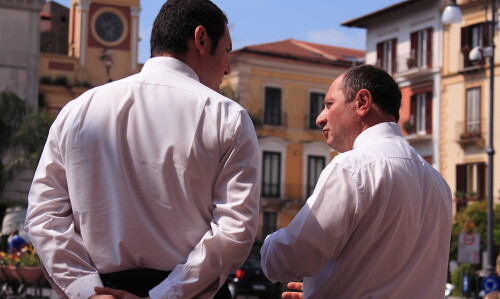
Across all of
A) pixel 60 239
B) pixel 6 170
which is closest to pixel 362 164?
pixel 60 239

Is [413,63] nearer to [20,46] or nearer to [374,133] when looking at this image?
[20,46]

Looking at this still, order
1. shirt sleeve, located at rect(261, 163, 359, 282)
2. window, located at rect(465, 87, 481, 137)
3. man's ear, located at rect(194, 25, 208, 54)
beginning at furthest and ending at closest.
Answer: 1. window, located at rect(465, 87, 481, 137)
2. shirt sleeve, located at rect(261, 163, 359, 282)
3. man's ear, located at rect(194, 25, 208, 54)

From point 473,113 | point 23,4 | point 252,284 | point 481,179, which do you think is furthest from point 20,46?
point 252,284

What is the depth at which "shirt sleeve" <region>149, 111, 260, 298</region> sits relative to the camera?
13.1ft

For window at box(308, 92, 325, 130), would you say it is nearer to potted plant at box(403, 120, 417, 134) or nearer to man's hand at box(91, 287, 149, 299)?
potted plant at box(403, 120, 417, 134)

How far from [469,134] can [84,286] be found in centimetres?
4598

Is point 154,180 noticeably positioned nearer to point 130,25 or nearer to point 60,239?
point 60,239

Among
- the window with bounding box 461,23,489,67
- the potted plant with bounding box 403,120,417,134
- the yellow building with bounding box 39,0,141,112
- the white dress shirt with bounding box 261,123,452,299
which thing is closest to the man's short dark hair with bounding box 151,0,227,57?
the white dress shirt with bounding box 261,123,452,299

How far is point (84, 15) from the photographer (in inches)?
2653

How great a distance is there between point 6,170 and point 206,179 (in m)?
48.1

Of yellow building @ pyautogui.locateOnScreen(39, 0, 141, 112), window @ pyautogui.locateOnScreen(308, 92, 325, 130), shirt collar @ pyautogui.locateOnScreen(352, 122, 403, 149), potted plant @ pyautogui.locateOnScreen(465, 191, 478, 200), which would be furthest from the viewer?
window @ pyautogui.locateOnScreen(308, 92, 325, 130)

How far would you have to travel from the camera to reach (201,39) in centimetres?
434

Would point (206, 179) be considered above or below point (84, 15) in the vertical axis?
below

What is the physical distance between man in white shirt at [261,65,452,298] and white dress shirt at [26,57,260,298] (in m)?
0.49
